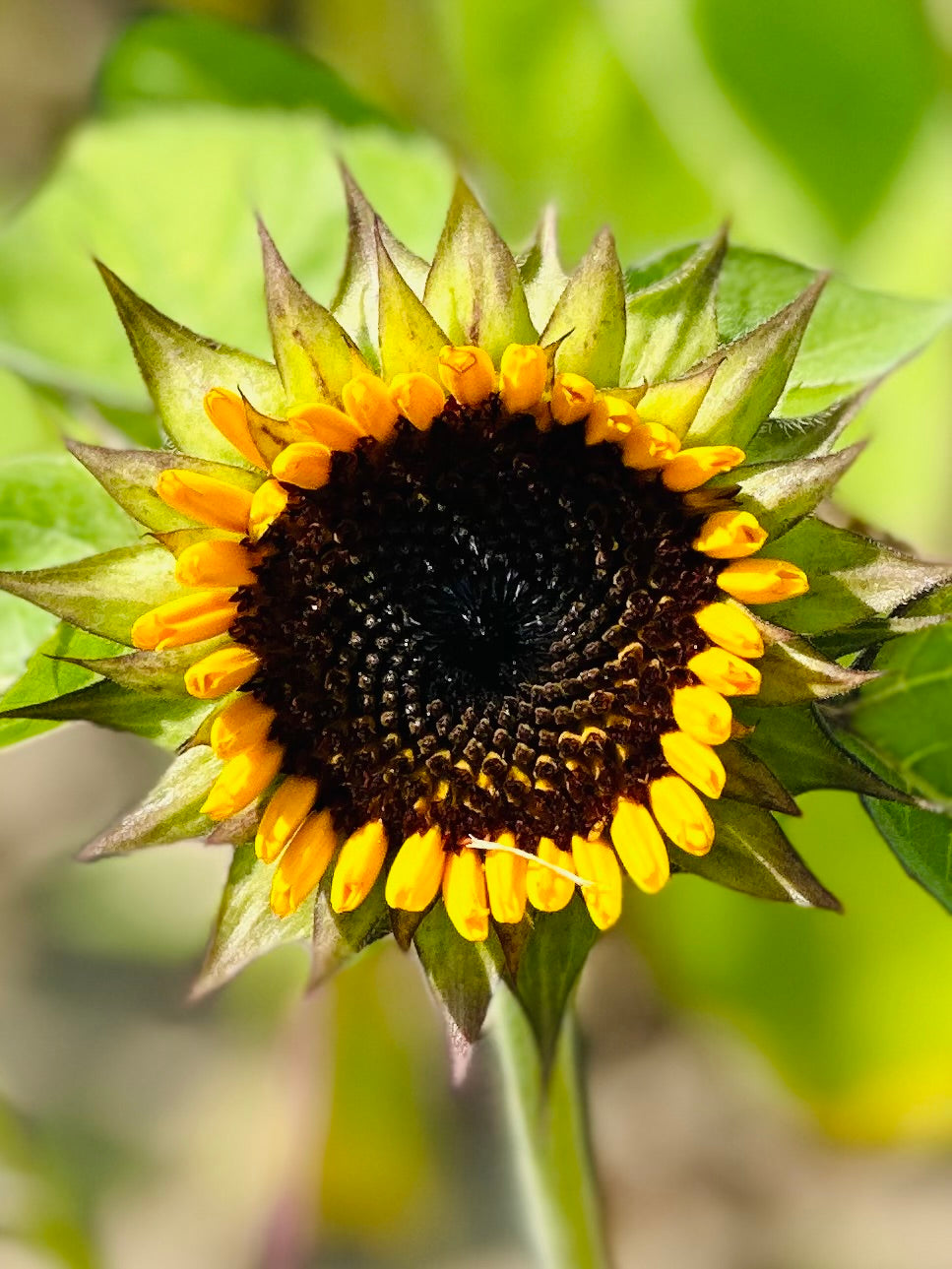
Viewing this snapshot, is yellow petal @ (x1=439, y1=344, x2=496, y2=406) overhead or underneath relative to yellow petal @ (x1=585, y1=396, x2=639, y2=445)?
overhead

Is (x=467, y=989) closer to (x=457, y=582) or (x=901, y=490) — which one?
(x=457, y=582)

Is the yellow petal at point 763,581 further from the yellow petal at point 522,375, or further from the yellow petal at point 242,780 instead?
the yellow petal at point 242,780

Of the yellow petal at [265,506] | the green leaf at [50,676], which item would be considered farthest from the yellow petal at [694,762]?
the green leaf at [50,676]

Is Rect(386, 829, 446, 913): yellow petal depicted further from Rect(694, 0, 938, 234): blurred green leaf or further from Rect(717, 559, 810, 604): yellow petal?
Rect(694, 0, 938, 234): blurred green leaf

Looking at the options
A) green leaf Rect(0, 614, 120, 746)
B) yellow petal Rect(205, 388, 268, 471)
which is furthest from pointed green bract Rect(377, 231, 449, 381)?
green leaf Rect(0, 614, 120, 746)

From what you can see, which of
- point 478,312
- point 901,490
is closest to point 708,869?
point 478,312

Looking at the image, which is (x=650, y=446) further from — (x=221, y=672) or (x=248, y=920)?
(x=248, y=920)
